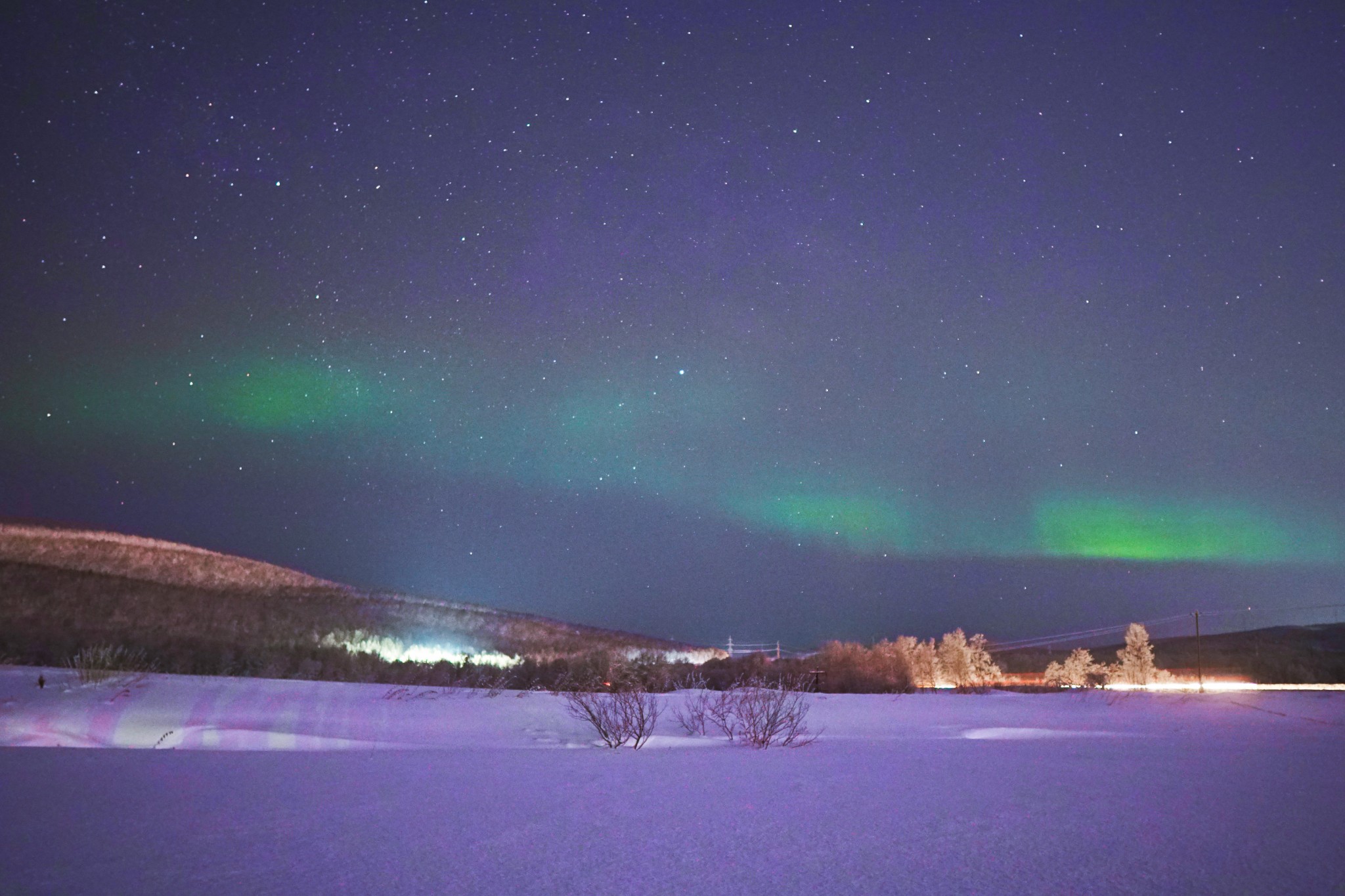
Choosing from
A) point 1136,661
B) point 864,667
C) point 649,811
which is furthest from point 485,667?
point 1136,661

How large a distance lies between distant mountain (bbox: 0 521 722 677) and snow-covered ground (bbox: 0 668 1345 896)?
11.1 m

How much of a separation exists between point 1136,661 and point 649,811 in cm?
3511

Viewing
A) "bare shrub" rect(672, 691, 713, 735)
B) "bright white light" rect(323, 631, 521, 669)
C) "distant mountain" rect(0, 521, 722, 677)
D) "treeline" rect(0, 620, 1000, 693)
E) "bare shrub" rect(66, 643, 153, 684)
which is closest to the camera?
"bare shrub" rect(672, 691, 713, 735)

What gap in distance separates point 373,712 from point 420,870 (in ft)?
29.6

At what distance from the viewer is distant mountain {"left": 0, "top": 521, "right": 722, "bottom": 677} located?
20.9 m

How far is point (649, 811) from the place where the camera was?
509cm

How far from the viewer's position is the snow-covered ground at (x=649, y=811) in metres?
3.61

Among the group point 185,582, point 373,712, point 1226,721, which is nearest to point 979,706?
point 1226,721

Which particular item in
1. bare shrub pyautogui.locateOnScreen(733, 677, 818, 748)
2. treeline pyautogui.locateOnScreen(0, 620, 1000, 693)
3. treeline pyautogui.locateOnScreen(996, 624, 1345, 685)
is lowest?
treeline pyautogui.locateOnScreen(996, 624, 1345, 685)

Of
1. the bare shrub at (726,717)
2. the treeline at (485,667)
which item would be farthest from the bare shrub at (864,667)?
the bare shrub at (726,717)

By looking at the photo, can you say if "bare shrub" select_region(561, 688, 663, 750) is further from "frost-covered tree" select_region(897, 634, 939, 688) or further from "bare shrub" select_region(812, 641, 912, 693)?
"frost-covered tree" select_region(897, 634, 939, 688)

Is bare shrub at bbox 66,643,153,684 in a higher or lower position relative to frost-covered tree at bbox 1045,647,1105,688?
higher

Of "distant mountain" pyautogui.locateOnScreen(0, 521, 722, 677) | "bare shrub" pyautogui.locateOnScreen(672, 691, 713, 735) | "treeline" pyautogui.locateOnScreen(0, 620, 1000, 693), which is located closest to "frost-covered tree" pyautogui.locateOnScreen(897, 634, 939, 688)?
"treeline" pyautogui.locateOnScreen(0, 620, 1000, 693)

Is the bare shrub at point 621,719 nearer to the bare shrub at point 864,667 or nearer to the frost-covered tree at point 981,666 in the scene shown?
the bare shrub at point 864,667
